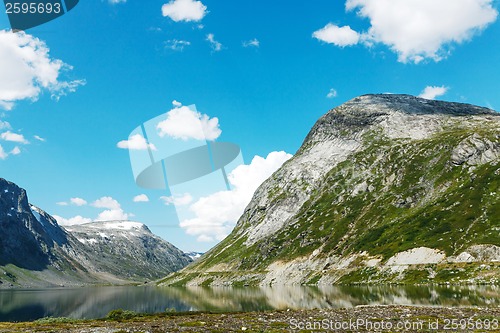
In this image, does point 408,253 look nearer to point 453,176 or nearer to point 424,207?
point 424,207

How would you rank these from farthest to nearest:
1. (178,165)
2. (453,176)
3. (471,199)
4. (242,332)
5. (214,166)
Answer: (453,176), (471,199), (242,332), (214,166), (178,165)

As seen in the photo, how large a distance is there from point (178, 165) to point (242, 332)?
16823mm

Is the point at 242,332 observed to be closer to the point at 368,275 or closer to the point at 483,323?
the point at 483,323

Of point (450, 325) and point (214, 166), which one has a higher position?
point (214, 166)

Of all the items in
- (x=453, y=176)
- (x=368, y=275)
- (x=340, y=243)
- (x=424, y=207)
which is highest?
(x=453, y=176)

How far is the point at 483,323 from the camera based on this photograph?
34.2 metres

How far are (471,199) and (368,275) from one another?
205 feet

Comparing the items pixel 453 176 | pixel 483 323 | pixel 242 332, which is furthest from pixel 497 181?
pixel 242 332

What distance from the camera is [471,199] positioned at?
164m

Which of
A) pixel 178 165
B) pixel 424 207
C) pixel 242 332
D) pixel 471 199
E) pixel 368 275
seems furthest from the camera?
pixel 424 207

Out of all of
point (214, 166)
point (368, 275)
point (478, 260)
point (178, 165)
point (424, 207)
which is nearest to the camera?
point (178, 165)

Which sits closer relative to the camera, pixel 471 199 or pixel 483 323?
pixel 483 323

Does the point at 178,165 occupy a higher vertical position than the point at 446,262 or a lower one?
higher

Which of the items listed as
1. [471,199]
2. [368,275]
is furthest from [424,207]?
[368,275]
